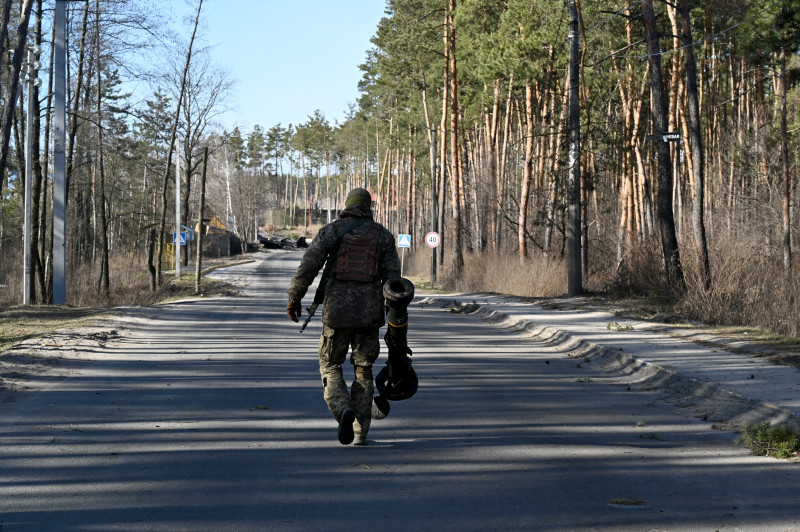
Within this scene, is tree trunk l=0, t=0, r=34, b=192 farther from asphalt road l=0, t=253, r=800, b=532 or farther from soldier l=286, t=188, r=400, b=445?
soldier l=286, t=188, r=400, b=445

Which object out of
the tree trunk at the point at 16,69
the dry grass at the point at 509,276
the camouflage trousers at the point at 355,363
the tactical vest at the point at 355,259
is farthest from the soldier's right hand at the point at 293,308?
the dry grass at the point at 509,276

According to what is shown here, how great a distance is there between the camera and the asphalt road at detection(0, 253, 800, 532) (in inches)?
219

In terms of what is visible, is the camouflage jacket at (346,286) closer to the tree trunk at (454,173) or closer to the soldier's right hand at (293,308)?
the soldier's right hand at (293,308)

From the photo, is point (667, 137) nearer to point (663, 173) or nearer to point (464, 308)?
point (663, 173)

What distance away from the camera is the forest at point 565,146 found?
21766 millimetres

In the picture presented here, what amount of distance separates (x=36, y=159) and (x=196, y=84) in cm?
1562

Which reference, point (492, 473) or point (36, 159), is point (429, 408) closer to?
point (492, 473)

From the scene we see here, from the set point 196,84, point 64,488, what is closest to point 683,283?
point 64,488

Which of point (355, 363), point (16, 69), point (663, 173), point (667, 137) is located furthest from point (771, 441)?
point (16, 69)

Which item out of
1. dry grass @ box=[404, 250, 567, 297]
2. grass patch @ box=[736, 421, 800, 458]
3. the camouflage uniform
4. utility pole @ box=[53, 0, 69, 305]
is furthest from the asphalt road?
dry grass @ box=[404, 250, 567, 297]

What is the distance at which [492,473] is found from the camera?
6.66 m

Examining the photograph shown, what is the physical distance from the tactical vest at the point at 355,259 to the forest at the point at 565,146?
1001 centimetres

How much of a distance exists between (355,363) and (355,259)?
0.87 metres

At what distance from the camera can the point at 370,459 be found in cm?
706
